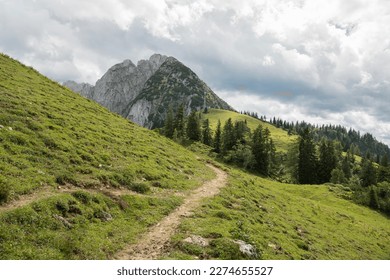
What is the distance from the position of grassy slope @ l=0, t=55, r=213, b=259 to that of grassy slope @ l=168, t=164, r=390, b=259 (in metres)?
3.64

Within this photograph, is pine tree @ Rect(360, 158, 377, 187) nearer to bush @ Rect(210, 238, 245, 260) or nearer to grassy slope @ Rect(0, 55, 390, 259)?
grassy slope @ Rect(0, 55, 390, 259)

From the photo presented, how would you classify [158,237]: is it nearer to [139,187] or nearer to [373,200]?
[139,187]

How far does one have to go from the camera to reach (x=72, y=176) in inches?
894

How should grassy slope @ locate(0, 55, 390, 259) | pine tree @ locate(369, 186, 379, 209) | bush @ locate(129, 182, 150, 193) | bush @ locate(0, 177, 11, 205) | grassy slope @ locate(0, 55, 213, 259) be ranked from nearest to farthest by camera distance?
1. grassy slope @ locate(0, 55, 213, 259)
2. grassy slope @ locate(0, 55, 390, 259)
3. bush @ locate(0, 177, 11, 205)
4. bush @ locate(129, 182, 150, 193)
5. pine tree @ locate(369, 186, 379, 209)

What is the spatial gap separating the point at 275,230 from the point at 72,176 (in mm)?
18543

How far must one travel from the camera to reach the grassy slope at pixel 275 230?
788 inches

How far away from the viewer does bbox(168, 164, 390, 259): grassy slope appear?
788 inches

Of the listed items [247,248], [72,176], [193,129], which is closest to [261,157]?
[193,129]

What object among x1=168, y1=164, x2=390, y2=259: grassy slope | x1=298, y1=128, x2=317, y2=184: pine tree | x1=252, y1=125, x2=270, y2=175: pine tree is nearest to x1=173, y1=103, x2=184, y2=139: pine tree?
x1=252, y1=125, x2=270, y2=175: pine tree

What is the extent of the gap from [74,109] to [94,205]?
2591 centimetres

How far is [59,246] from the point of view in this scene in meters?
14.5

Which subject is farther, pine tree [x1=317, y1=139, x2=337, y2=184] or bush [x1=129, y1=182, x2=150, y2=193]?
pine tree [x1=317, y1=139, x2=337, y2=184]

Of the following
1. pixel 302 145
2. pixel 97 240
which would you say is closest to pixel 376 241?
pixel 97 240

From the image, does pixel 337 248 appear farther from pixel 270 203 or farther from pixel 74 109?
pixel 74 109
